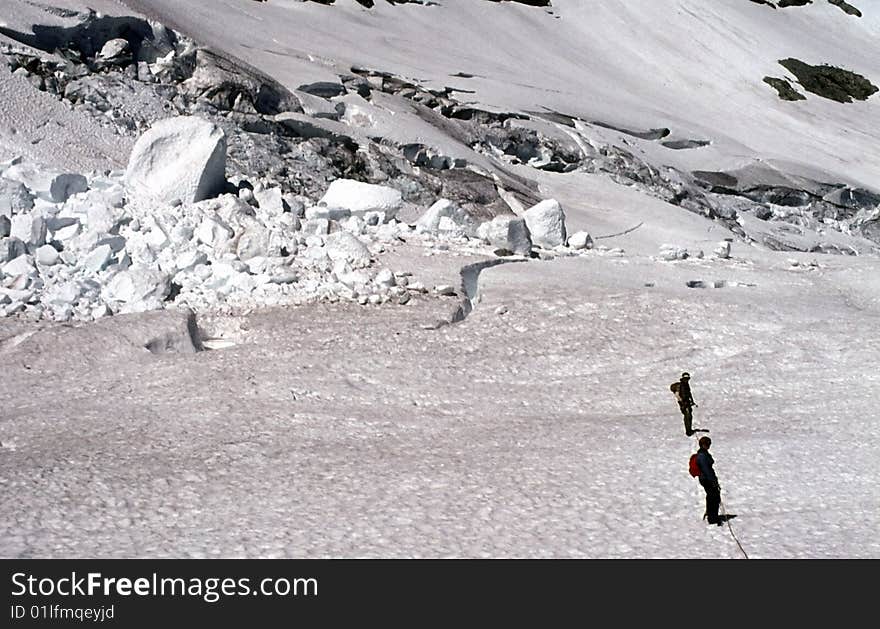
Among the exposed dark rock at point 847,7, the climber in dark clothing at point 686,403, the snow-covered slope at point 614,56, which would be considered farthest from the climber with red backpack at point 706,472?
the exposed dark rock at point 847,7

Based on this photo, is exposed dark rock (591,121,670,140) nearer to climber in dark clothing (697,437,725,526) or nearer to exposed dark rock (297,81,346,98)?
exposed dark rock (297,81,346,98)

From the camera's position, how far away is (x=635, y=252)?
26.8 meters

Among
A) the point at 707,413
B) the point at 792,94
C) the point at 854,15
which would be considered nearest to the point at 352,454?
the point at 707,413

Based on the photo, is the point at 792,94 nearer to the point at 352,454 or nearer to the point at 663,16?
the point at 663,16

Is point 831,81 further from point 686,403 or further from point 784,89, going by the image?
point 686,403

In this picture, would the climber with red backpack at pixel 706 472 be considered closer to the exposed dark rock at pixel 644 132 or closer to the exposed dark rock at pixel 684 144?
the exposed dark rock at pixel 644 132

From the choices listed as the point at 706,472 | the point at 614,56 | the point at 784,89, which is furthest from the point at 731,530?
the point at 784,89

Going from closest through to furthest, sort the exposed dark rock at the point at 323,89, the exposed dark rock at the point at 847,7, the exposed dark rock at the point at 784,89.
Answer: the exposed dark rock at the point at 323,89 < the exposed dark rock at the point at 784,89 < the exposed dark rock at the point at 847,7

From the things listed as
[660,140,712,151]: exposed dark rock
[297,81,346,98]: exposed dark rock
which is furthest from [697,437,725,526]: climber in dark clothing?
[660,140,712,151]: exposed dark rock

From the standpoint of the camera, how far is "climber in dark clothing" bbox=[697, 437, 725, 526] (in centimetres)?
910

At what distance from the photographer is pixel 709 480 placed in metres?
9.16

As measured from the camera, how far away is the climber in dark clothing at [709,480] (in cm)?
910

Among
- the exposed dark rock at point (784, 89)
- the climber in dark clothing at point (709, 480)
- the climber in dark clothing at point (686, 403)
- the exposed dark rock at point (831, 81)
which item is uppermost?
the exposed dark rock at point (831, 81)

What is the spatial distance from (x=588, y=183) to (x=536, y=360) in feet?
57.7
